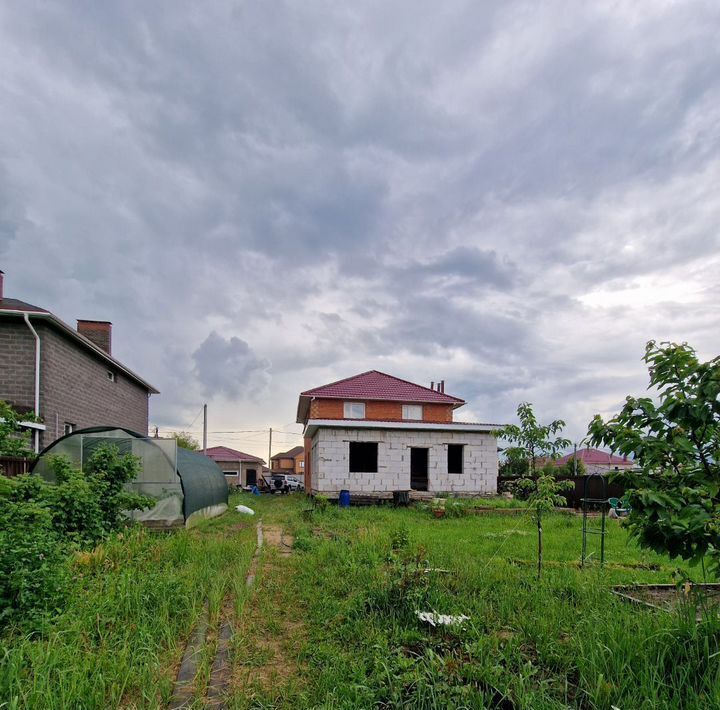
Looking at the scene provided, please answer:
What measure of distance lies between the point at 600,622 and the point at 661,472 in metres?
1.26

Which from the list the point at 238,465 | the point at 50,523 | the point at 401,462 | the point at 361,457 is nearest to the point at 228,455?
the point at 238,465

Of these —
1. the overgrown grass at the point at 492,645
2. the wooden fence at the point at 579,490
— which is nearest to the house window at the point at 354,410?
the wooden fence at the point at 579,490

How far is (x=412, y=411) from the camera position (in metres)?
25.0

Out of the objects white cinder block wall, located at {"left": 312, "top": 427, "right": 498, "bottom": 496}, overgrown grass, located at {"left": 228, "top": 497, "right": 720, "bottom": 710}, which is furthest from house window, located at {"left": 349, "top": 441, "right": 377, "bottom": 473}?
overgrown grass, located at {"left": 228, "top": 497, "right": 720, "bottom": 710}

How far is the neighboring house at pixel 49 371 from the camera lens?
1219 cm

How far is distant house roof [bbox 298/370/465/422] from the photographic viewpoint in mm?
24016

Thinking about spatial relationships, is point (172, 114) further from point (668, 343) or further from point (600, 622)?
point (600, 622)

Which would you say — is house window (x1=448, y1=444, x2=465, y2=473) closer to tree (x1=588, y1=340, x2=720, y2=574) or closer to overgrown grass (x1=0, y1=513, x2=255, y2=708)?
overgrown grass (x1=0, y1=513, x2=255, y2=708)

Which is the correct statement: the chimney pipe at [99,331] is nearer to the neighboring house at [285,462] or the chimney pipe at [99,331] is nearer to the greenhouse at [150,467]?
the greenhouse at [150,467]

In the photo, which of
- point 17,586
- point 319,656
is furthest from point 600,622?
point 17,586

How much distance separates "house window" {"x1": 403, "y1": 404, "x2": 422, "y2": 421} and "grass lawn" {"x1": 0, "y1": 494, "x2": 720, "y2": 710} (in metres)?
18.1

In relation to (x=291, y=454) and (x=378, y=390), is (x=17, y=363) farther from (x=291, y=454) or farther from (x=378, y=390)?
(x=291, y=454)

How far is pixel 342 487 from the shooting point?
18469 mm

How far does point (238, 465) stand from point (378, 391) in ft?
80.4
